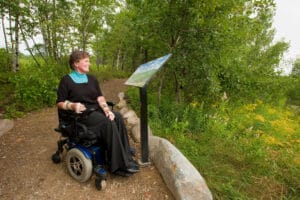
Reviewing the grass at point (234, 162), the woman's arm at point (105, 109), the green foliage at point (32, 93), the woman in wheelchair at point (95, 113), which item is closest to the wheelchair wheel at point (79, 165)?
the woman in wheelchair at point (95, 113)

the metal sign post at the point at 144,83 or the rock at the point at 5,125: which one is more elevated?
the metal sign post at the point at 144,83

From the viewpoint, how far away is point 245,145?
164 inches

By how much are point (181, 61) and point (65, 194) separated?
3.66 m

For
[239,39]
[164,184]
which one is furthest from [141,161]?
[239,39]

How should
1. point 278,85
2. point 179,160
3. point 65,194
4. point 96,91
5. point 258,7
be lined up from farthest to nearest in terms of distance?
1. point 278,85
2. point 258,7
3. point 96,91
4. point 179,160
5. point 65,194

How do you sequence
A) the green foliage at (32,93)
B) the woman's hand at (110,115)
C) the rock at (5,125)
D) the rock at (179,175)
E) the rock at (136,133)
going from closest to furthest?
the rock at (179,175) < the woman's hand at (110,115) < the rock at (136,133) < the rock at (5,125) < the green foliage at (32,93)

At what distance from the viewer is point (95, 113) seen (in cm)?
283

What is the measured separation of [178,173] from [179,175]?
30mm

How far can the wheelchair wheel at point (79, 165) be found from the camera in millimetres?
2691

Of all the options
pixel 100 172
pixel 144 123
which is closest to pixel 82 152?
pixel 100 172

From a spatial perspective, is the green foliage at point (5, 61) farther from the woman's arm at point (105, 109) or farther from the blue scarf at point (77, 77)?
the woman's arm at point (105, 109)

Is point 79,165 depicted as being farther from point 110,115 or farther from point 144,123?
point 144,123

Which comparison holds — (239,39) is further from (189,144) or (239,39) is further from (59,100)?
(59,100)

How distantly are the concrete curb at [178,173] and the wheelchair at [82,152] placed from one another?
0.87 metres
